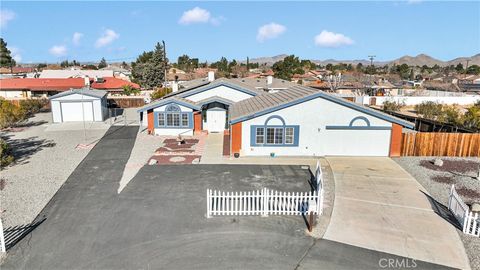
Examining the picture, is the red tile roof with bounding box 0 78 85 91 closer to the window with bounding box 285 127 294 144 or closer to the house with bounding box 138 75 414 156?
the house with bounding box 138 75 414 156

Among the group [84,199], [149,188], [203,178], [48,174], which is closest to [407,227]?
[203,178]

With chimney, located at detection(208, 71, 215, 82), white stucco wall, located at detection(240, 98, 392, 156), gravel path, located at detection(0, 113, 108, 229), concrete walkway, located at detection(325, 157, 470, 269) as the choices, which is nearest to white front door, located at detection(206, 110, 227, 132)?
white stucco wall, located at detection(240, 98, 392, 156)

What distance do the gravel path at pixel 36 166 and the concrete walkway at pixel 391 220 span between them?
12.3 m

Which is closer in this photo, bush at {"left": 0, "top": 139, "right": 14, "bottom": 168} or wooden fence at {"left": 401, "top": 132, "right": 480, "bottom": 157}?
bush at {"left": 0, "top": 139, "right": 14, "bottom": 168}

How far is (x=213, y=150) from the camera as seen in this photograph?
24453 mm

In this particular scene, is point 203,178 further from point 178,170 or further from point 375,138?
point 375,138

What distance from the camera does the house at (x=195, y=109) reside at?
29.2 meters

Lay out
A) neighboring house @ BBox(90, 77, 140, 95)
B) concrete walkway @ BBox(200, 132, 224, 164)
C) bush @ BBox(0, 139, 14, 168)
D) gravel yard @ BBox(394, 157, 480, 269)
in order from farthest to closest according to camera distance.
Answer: neighboring house @ BBox(90, 77, 140, 95), concrete walkway @ BBox(200, 132, 224, 164), bush @ BBox(0, 139, 14, 168), gravel yard @ BBox(394, 157, 480, 269)

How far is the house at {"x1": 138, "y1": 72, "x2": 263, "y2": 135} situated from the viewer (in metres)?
29.2

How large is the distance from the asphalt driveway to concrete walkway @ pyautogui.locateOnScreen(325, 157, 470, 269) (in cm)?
71

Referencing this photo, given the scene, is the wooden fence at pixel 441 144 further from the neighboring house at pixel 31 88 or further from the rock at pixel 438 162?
the neighboring house at pixel 31 88

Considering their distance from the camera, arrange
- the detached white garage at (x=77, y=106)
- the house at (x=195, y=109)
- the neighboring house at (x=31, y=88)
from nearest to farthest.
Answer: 1. the house at (x=195, y=109)
2. the detached white garage at (x=77, y=106)
3. the neighboring house at (x=31, y=88)

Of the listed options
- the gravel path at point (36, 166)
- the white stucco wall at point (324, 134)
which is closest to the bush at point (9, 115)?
the gravel path at point (36, 166)

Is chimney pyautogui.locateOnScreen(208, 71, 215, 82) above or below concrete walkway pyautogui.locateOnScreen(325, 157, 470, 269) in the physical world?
above
